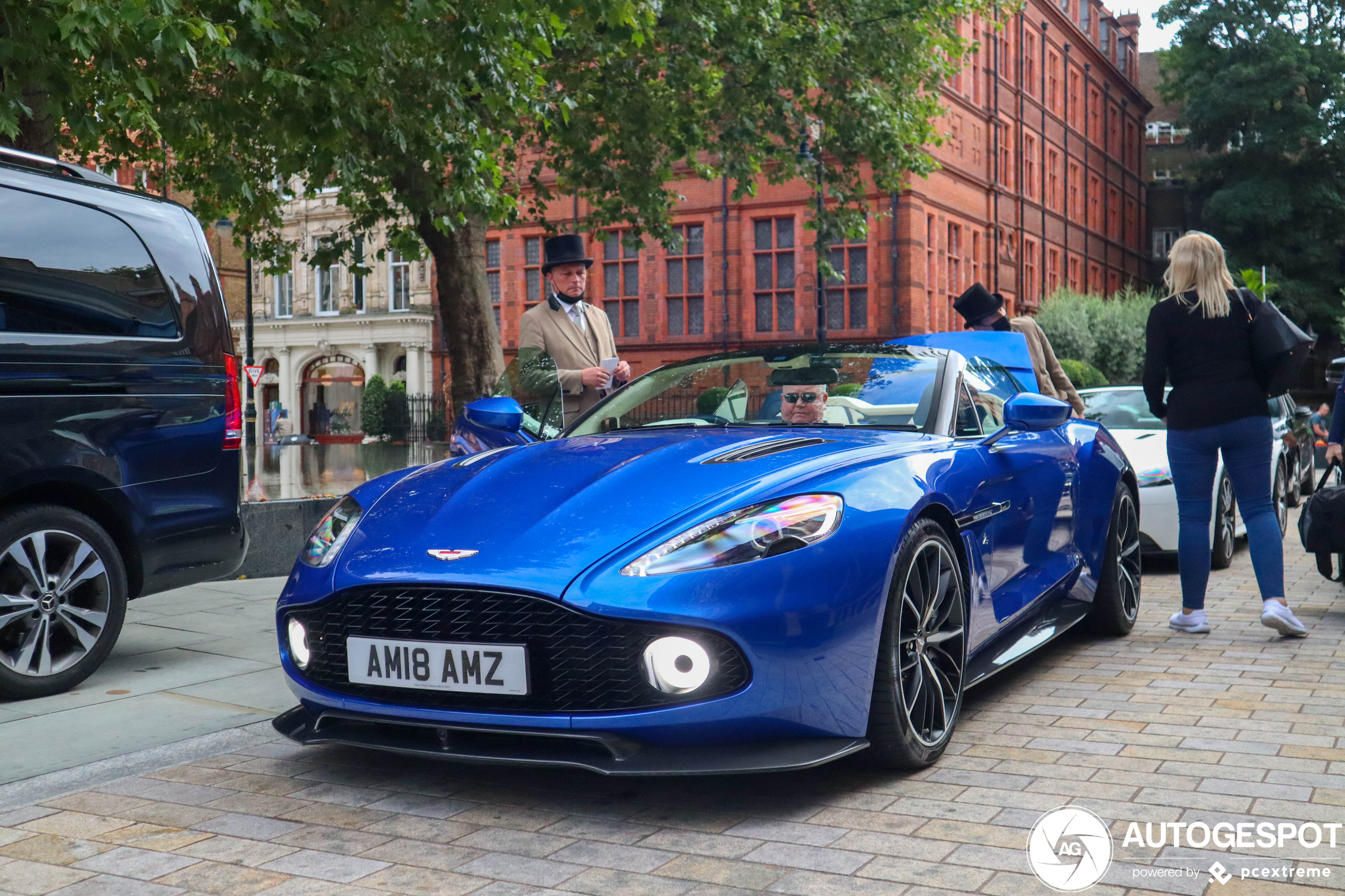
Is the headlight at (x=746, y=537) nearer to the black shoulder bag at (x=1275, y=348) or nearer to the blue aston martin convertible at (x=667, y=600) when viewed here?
the blue aston martin convertible at (x=667, y=600)

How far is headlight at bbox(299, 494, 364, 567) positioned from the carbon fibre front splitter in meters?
0.50

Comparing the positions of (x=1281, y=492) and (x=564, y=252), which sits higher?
(x=564, y=252)

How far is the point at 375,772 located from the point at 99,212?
9.07 ft

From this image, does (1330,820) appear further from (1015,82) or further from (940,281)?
(1015,82)

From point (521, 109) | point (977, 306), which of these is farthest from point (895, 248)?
point (977, 306)

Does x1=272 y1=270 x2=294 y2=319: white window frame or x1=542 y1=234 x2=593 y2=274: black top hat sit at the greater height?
x1=272 y1=270 x2=294 y2=319: white window frame

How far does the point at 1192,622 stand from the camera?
6320 mm

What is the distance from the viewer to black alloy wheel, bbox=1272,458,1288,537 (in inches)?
451

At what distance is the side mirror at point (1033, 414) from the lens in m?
4.75

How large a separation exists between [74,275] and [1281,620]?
5.45 metres

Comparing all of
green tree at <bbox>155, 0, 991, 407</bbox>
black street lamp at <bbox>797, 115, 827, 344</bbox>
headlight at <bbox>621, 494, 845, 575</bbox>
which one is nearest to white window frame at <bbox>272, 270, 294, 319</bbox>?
green tree at <bbox>155, 0, 991, 407</bbox>

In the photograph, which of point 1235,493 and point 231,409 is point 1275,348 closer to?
point 1235,493

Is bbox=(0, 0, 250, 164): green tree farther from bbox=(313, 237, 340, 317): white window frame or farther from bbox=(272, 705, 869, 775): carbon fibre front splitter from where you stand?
bbox=(313, 237, 340, 317): white window frame

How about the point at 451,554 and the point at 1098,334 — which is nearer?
the point at 451,554
